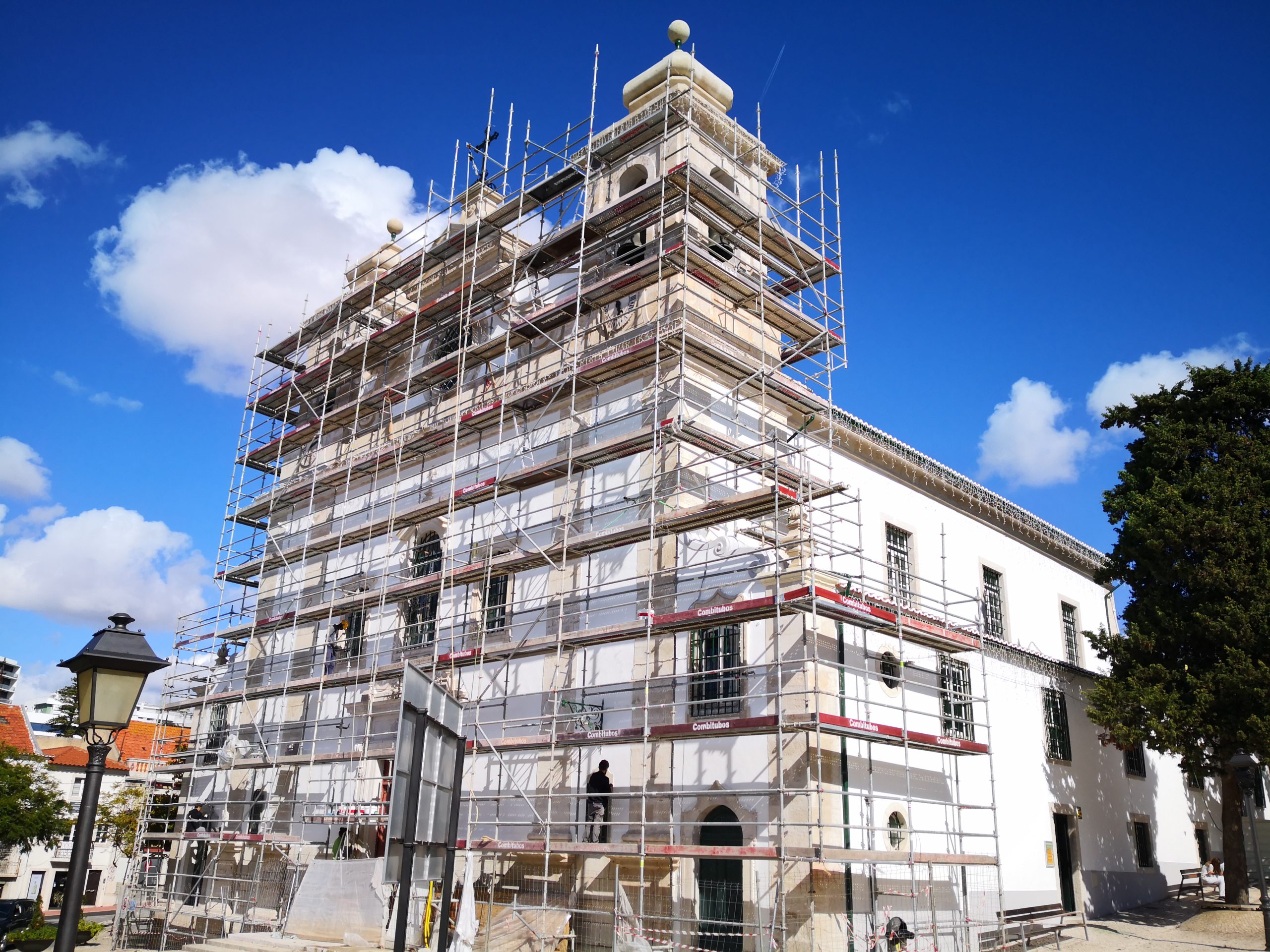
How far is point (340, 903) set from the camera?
576 inches

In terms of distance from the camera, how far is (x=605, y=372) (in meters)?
20.0

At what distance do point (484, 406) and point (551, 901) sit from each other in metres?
10.8

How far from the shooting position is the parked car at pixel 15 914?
24.1 metres

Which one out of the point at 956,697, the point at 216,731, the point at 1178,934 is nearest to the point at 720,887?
the point at 956,697

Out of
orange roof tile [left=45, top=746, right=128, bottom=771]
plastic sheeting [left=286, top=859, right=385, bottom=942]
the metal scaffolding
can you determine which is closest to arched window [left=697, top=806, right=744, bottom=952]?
the metal scaffolding

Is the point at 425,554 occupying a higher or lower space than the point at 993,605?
higher

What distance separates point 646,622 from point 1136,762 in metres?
18.5

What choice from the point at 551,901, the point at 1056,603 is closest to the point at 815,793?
the point at 551,901

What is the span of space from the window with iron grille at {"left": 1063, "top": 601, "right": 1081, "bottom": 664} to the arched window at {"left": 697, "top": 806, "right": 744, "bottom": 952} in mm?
16255

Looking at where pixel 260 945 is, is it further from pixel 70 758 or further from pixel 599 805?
pixel 70 758

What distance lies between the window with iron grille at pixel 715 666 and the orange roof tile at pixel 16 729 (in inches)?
1448

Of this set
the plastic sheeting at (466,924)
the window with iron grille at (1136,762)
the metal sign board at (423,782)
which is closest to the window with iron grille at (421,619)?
the plastic sheeting at (466,924)

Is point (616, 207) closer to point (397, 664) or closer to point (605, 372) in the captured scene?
point (605, 372)

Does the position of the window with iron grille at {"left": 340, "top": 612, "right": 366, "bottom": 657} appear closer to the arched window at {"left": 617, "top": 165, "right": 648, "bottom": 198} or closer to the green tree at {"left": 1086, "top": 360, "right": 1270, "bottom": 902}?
the arched window at {"left": 617, "top": 165, "right": 648, "bottom": 198}
